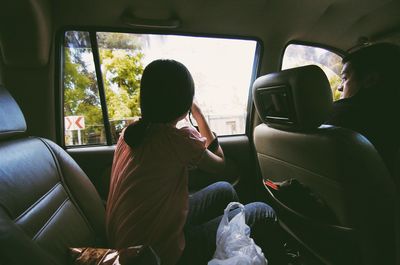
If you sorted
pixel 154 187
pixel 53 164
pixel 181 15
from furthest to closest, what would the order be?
1. pixel 181 15
2. pixel 53 164
3. pixel 154 187

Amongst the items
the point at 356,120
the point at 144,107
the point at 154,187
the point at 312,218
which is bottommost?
the point at 312,218

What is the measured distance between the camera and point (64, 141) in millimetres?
2350

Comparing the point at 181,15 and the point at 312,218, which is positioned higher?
the point at 181,15

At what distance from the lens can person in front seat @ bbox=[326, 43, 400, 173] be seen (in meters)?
1.44

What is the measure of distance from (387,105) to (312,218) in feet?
2.29

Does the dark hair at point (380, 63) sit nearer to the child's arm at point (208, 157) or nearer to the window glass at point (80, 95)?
the child's arm at point (208, 157)

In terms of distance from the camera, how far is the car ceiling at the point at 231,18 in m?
1.89

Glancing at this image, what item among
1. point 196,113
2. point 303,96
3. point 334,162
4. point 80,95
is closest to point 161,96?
point 196,113

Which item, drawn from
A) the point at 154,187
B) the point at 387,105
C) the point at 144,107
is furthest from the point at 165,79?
the point at 387,105

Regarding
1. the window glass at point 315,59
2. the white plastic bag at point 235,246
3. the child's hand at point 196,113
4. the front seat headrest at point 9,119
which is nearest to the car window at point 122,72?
the window glass at point 315,59

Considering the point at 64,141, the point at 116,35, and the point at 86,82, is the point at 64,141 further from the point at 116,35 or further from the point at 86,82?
the point at 116,35

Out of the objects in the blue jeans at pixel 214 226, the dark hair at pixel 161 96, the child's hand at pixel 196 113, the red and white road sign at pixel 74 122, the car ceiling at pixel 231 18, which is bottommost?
the blue jeans at pixel 214 226

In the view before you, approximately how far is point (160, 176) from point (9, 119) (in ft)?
2.21

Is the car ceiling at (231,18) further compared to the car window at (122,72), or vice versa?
the car window at (122,72)
